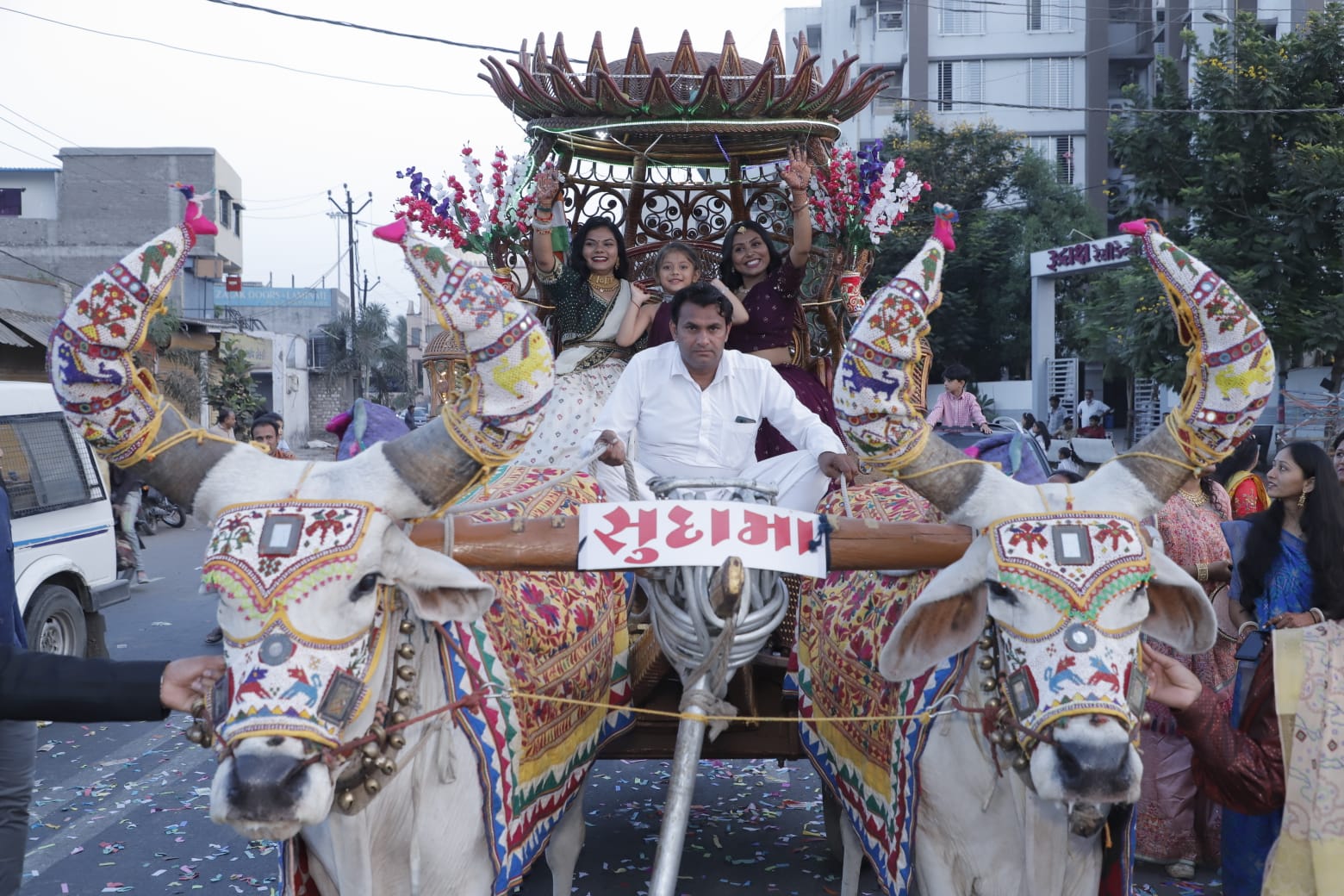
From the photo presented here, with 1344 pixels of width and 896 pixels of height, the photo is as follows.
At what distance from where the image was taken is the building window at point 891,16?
132ft

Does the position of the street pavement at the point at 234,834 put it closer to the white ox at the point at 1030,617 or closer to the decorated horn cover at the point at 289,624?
the white ox at the point at 1030,617

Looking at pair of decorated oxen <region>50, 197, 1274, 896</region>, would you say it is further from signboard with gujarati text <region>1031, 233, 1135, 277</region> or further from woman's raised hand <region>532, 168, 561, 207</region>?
signboard with gujarati text <region>1031, 233, 1135, 277</region>

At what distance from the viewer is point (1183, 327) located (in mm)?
2986

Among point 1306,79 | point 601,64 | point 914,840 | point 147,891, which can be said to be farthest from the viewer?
point 1306,79

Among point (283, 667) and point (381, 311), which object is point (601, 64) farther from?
point (381, 311)

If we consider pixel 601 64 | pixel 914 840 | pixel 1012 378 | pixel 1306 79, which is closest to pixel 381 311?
pixel 1012 378

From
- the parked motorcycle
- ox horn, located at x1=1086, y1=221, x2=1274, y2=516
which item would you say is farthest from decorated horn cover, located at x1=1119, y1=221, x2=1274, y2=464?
the parked motorcycle

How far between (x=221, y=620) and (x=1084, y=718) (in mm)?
1945

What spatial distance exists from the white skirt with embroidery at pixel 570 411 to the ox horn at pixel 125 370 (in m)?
2.52

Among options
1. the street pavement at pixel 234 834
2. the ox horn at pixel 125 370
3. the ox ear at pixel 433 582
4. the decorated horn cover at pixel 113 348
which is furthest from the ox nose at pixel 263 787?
the street pavement at pixel 234 834

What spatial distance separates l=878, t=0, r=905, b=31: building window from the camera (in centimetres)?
4012

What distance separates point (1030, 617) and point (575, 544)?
120 cm

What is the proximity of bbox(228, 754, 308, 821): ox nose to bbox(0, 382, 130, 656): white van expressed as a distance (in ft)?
20.4

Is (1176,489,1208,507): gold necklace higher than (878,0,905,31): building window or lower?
lower
